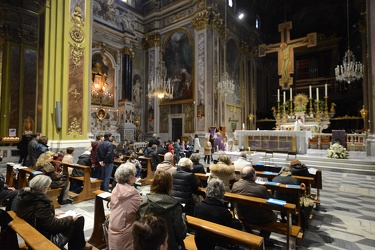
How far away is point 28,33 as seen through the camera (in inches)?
480

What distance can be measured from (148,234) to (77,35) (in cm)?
908

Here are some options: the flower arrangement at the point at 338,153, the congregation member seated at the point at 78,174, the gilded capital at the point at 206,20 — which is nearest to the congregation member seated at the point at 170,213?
the congregation member seated at the point at 78,174

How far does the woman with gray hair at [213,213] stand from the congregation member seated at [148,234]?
1066mm

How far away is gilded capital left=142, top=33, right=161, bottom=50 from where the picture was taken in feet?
55.0

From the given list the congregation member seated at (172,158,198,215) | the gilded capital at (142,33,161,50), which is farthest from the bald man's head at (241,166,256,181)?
the gilded capital at (142,33,161,50)

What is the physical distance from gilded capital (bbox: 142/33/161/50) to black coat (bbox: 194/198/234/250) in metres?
16.4

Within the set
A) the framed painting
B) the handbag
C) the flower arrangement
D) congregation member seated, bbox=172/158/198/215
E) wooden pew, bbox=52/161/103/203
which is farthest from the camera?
the framed painting

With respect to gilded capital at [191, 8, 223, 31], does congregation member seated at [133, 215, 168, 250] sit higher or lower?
lower

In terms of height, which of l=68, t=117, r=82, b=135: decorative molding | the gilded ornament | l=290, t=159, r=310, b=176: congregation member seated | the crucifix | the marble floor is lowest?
the marble floor

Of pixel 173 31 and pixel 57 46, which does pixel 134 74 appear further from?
pixel 57 46

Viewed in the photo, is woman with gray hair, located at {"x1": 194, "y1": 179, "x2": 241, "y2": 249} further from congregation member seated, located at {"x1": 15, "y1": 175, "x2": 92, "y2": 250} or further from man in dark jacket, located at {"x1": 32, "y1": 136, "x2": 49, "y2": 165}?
man in dark jacket, located at {"x1": 32, "y1": 136, "x2": 49, "y2": 165}

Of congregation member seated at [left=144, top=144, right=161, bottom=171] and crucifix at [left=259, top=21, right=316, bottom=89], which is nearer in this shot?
congregation member seated at [left=144, top=144, right=161, bottom=171]

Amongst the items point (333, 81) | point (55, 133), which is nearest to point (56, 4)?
point (55, 133)

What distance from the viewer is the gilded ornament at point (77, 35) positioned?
8.17m
